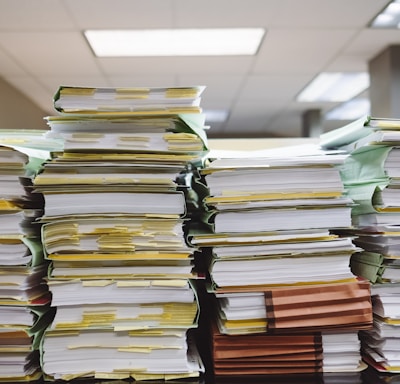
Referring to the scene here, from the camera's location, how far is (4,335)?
0.64 meters

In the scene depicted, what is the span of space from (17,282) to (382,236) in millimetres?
562

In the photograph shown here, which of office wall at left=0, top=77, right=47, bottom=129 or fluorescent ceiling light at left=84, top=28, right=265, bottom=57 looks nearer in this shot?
fluorescent ceiling light at left=84, top=28, right=265, bottom=57

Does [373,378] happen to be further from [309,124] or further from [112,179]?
[309,124]

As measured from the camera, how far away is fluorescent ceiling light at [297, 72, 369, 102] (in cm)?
410

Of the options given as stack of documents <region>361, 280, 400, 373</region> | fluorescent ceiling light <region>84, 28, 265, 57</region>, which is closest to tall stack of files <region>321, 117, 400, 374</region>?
stack of documents <region>361, 280, 400, 373</region>

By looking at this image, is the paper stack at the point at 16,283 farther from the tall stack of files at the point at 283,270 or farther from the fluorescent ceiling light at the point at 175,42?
the fluorescent ceiling light at the point at 175,42

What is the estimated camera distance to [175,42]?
10.5 ft

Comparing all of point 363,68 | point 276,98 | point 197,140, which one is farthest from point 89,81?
point 197,140

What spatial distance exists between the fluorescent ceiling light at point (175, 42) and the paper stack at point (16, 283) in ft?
8.36

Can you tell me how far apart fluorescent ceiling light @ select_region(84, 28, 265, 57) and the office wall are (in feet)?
3.57

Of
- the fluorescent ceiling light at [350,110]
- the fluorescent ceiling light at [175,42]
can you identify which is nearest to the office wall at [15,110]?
the fluorescent ceiling light at [175,42]

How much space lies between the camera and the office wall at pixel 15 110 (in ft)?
13.6

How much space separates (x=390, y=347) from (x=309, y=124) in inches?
201

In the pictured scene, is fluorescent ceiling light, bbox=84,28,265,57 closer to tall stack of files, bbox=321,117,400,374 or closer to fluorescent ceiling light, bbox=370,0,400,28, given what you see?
fluorescent ceiling light, bbox=370,0,400,28
